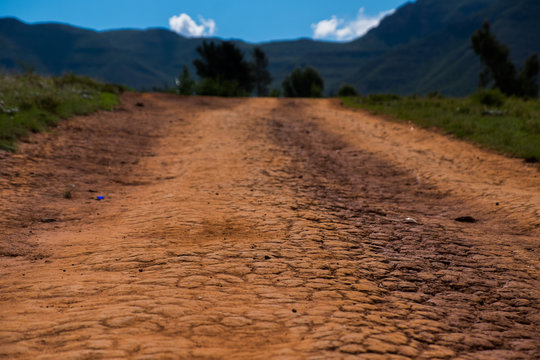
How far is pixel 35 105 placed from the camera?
10.3 meters

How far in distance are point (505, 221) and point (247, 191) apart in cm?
352

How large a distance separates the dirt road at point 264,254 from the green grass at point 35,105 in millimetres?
581

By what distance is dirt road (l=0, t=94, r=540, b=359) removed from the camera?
8.13 feet

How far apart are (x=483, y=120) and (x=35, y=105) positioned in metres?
12.3

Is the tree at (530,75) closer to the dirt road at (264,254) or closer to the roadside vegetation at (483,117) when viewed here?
the roadside vegetation at (483,117)

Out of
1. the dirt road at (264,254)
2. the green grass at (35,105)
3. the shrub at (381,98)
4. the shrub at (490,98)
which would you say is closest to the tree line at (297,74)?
the shrub at (490,98)

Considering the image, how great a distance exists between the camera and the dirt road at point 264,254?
2.48 m

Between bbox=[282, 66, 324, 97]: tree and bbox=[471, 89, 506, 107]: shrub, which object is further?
bbox=[282, 66, 324, 97]: tree

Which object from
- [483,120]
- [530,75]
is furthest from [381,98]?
[530,75]

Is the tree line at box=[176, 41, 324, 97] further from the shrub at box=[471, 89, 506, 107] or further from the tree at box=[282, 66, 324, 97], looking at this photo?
the shrub at box=[471, 89, 506, 107]

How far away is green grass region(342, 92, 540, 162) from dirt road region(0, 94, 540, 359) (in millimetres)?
669

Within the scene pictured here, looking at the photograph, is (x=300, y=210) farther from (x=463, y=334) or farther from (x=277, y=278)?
(x=463, y=334)

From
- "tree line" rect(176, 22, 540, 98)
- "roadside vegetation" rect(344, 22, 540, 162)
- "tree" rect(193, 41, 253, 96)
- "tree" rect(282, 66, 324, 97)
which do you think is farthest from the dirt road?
"tree" rect(282, 66, 324, 97)

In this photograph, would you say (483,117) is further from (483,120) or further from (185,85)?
(185,85)
